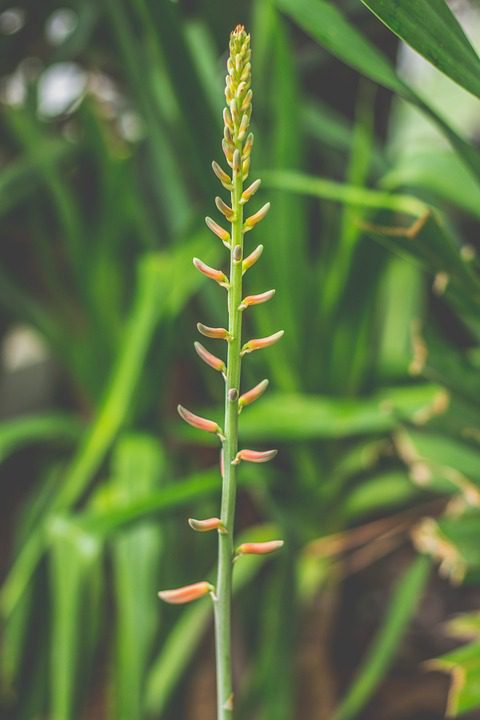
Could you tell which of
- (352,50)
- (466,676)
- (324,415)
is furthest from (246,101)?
(324,415)

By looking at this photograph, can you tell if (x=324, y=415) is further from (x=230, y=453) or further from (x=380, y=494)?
(x=230, y=453)

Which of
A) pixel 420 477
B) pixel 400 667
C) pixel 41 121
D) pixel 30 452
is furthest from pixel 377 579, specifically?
pixel 41 121

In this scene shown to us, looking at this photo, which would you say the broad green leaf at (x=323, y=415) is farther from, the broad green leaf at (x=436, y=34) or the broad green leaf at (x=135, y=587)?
the broad green leaf at (x=436, y=34)

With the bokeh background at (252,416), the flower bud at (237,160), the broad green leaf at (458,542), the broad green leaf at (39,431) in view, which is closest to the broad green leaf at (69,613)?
the bokeh background at (252,416)

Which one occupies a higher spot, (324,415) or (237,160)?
(237,160)

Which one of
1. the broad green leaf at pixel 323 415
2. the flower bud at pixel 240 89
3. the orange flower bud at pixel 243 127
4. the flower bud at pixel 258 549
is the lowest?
the broad green leaf at pixel 323 415

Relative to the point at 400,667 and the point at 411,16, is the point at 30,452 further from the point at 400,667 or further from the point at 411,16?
the point at 411,16

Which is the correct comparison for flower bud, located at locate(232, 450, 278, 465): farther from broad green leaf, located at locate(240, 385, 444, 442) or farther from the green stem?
broad green leaf, located at locate(240, 385, 444, 442)

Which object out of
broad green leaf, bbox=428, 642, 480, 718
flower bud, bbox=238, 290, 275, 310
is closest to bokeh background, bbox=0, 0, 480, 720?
broad green leaf, bbox=428, 642, 480, 718
